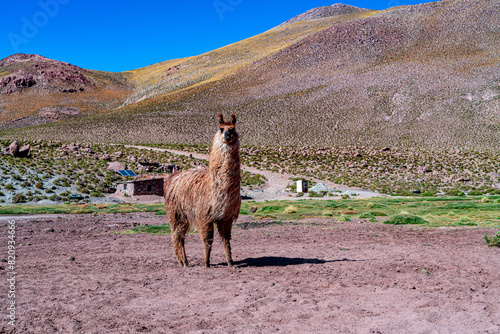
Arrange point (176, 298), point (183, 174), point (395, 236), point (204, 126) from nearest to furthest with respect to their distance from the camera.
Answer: point (176, 298) < point (183, 174) < point (395, 236) < point (204, 126)

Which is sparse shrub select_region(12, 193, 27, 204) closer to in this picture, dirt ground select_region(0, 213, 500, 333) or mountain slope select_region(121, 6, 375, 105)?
dirt ground select_region(0, 213, 500, 333)

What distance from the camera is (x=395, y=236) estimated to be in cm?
1238

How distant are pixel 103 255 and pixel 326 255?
216 inches

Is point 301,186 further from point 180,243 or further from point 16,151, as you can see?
point 16,151

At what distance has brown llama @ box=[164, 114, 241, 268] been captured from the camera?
7.90 metres

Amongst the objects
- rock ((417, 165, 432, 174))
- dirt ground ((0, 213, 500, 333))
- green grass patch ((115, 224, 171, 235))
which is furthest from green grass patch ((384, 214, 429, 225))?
rock ((417, 165, 432, 174))

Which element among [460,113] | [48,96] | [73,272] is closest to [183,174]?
[73,272]

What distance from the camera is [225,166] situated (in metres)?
7.90

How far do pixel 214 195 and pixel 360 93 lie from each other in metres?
81.0

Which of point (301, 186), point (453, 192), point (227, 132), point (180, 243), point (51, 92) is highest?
point (51, 92)

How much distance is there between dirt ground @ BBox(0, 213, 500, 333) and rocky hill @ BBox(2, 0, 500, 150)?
56.7m

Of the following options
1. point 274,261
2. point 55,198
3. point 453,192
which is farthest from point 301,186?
point 274,261

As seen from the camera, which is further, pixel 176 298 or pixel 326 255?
pixel 326 255

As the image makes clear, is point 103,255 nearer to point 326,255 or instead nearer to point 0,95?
point 326,255
